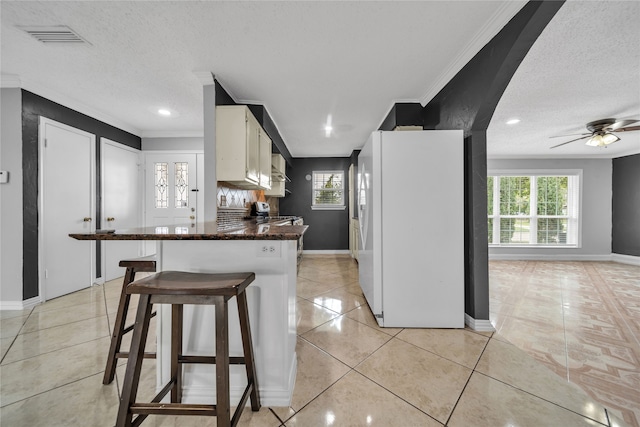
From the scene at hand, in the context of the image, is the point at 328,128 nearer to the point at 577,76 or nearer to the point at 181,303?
the point at 577,76

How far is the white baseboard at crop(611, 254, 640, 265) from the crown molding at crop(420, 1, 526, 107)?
6203 millimetres

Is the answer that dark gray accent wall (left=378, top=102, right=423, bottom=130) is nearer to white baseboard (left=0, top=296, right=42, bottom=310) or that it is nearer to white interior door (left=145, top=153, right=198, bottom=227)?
white interior door (left=145, top=153, right=198, bottom=227)

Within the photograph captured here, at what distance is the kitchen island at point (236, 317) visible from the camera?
1.29 meters

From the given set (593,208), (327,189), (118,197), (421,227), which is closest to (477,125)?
(421,227)

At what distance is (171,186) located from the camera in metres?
4.21

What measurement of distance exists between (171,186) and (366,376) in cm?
430

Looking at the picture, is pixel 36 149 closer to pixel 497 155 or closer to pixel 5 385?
pixel 5 385

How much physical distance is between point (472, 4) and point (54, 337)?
13.4 feet

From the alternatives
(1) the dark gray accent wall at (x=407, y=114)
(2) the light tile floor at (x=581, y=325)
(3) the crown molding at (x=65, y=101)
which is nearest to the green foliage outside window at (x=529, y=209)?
(2) the light tile floor at (x=581, y=325)

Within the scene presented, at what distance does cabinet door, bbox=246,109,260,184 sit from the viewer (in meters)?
2.58

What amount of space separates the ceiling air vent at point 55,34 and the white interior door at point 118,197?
188 cm

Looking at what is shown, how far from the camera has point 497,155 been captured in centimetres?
534

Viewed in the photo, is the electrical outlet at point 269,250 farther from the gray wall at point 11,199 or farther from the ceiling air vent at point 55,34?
the gray wall at point 11,199

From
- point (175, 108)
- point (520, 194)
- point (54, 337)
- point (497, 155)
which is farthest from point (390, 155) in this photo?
point (520, 194)
